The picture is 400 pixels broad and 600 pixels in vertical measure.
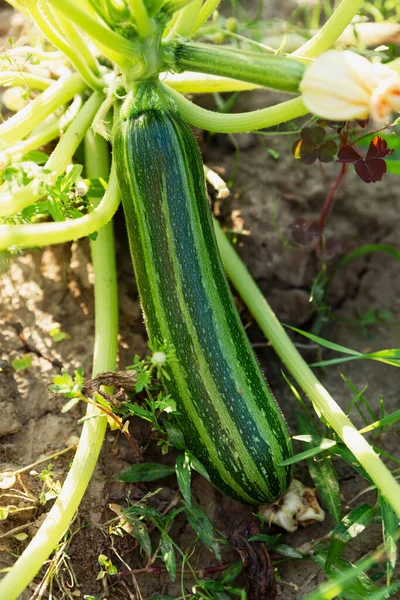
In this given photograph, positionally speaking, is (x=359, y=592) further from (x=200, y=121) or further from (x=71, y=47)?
(x=71, y=47)

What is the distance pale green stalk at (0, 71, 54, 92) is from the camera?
215 centimetres

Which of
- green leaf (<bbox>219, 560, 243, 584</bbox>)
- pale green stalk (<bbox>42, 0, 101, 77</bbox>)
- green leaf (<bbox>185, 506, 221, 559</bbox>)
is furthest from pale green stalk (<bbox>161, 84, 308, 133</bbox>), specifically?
green leaf (<bbox>219, 560, 243, 584</bbox>)

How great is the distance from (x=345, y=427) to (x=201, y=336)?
498 mm

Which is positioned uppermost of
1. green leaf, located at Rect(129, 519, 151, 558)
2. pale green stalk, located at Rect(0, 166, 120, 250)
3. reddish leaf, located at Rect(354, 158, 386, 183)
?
pale green stalk, located at Rect(0, 166, 120, 250)

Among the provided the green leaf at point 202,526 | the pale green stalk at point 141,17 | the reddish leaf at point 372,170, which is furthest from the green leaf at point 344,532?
the pale green stalk at point 141,17

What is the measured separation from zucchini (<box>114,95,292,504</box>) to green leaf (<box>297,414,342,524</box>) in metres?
0.09

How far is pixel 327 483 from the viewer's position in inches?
79.2

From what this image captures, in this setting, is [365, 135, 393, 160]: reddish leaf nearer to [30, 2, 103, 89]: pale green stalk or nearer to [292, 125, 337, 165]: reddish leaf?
[292, 125, 337, 165]: reddish leaf

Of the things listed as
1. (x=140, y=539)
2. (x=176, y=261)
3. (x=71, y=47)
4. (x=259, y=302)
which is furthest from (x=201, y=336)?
(x=71, y=47)

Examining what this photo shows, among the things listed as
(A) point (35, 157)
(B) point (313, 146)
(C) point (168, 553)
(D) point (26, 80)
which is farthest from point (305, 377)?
(D) point (26, 80)

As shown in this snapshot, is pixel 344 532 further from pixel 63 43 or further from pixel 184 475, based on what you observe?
pixel 63 43

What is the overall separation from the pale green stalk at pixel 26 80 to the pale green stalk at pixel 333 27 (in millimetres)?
915

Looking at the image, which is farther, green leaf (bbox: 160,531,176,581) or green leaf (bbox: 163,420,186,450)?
green leaf (bbox: 163,420,186,450)

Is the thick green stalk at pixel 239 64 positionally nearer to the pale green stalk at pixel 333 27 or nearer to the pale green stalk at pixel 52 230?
the pale green stalk at pixel 333 27
